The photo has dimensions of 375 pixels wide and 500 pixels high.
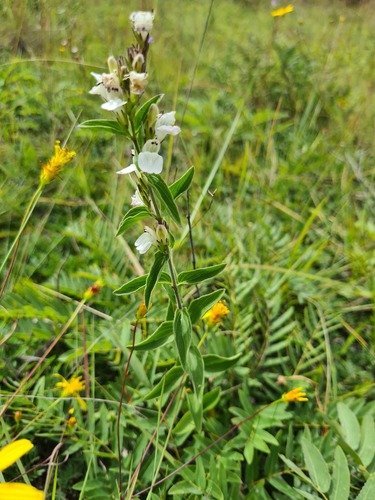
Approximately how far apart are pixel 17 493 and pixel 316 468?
20.0 inches

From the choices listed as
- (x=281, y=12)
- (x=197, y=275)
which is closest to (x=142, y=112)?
(x=197, y=275)

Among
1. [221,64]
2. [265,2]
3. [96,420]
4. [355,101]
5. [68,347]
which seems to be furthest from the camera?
[265,2]

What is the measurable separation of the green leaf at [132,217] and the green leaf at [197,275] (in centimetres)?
13

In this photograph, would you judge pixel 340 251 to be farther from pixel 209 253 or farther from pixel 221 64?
pixel 221 64

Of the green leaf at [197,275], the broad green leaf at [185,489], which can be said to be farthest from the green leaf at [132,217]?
the broad green leaf at [185,489]

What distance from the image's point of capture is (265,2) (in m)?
4.43

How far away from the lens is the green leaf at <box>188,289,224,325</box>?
80 cm

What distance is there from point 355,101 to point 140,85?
6.79 feet

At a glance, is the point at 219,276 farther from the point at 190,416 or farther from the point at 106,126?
the point at 106,126

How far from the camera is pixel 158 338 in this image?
0.80 m

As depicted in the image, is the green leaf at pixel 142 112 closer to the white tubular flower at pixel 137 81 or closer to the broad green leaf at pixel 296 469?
the white tubular flower at pixel 137 81

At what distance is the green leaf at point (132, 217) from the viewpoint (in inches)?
26.4

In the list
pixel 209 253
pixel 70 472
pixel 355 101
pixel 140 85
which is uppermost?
pixel 140 85

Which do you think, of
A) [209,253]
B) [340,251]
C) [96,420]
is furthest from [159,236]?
[340,251]
